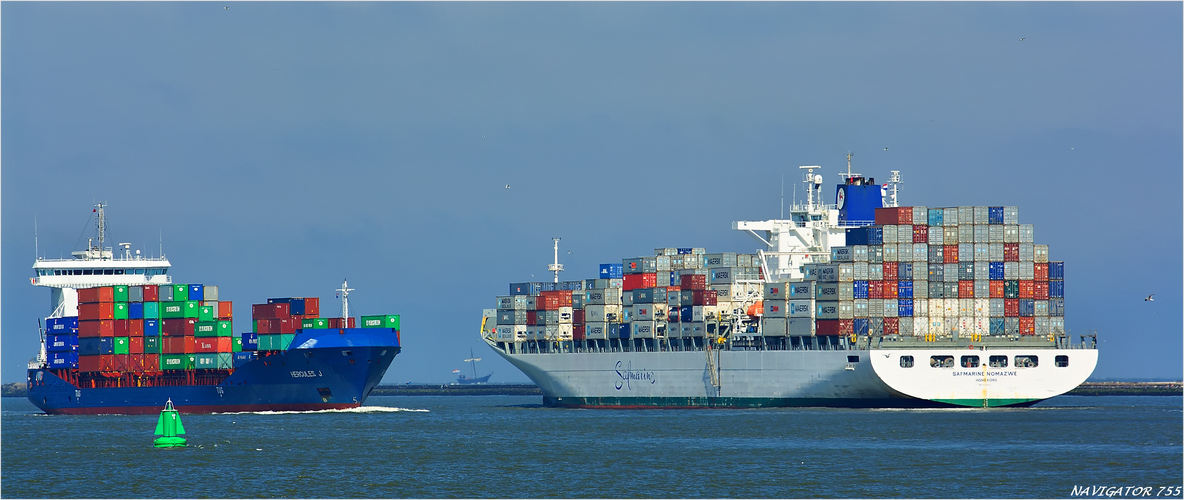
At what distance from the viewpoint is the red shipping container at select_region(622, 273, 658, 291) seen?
88.8 meters

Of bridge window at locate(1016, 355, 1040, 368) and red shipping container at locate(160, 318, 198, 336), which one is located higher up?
red shipping container at locate(160, 318, 198, 336)

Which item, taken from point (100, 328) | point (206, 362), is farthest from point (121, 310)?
point (206, 362)

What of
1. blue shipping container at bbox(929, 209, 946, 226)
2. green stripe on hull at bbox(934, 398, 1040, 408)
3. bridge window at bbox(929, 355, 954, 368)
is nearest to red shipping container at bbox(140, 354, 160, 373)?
bridge window at bbox(929, 355, 954, 368)

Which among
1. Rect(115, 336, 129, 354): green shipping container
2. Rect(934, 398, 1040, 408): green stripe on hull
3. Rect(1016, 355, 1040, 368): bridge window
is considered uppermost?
Rect(115, 336, 129, 354): green shipping container

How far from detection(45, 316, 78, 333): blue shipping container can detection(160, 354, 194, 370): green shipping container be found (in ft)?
18.3

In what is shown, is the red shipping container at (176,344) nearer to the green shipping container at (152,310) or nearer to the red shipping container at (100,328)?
the green shipping container at (152,310)

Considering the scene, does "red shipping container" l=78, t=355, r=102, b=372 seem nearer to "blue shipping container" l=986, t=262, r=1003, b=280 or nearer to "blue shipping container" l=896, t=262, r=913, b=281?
"blue shipping container" l=896, t=262, r=913, b=281

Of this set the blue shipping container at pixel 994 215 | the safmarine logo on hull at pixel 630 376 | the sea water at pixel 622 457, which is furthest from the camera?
the safmarine logo on hull at pixel 630 376

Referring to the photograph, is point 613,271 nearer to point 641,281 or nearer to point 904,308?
point 641,281

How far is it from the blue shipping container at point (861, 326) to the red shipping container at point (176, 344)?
32.4 metres

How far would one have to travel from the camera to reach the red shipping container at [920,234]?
253 ft

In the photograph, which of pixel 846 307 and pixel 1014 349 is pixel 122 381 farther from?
pixel 1014 349

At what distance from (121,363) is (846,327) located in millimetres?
35461

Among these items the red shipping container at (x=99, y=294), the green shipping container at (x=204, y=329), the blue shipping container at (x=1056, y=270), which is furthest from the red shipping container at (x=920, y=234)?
the red shipping container at (x=99, y=294)
